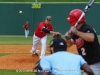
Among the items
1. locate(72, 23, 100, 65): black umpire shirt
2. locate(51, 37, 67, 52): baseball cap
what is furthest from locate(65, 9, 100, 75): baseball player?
locate(51, 37, 67, 52): baseball cap

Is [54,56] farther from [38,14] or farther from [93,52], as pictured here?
[38,14]

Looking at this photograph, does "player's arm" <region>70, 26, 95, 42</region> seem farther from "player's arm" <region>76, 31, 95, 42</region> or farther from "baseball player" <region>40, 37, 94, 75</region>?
"baseball player" <region>40, 37, 94, 75</region>

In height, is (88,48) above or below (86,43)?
below

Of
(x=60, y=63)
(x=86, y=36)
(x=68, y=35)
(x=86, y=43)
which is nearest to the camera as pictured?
(x=60, y=63)

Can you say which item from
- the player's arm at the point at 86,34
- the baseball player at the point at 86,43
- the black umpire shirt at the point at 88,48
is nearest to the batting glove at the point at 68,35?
the baseball player at the point at 86,43

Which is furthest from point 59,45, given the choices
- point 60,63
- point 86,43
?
point 86,43

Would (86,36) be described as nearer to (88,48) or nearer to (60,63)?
(88,48)

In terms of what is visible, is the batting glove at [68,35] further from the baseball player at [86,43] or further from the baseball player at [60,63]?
the baseball player at [60,63]

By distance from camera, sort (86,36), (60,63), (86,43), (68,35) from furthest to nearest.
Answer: (68,35)
(86,43)
(86,36)
(60,63)

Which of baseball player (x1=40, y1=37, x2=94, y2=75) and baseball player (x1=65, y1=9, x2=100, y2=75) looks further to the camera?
baseball player (x1=65, y1=9, x2=100, y2=75)

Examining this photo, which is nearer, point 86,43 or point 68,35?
point 86,43

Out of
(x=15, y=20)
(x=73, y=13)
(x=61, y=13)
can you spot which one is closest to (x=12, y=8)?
(x=15, y=20)

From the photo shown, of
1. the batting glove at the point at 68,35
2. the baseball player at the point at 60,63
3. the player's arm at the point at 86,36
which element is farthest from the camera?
the batting glove at the point at 68,35

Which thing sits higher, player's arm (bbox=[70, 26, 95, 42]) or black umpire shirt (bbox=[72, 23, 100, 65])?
player's arm (bbox=[70, 26, 95, 42])
